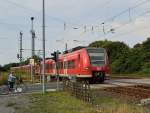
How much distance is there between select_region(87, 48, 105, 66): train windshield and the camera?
140ft

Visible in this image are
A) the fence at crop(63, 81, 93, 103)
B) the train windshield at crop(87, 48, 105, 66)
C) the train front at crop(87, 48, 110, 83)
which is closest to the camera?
the fence at crop(63, 81, 93, 103)

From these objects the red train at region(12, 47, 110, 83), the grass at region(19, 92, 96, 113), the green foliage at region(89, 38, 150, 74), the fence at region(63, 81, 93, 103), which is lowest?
the grass at region(19, 92, 96, 113)

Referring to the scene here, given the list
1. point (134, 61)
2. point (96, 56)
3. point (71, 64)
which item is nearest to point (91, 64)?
point (96, 56)

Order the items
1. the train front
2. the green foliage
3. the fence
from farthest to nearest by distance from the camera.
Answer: the green foliage < the train front < the fence

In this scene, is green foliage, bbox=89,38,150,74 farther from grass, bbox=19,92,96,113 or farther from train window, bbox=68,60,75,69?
grass, bbox=19,92,96,113

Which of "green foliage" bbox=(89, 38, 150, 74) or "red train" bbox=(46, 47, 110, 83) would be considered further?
"green foliage" bbox=(89, 38, 150, 74)

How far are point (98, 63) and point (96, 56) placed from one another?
26.6 inches

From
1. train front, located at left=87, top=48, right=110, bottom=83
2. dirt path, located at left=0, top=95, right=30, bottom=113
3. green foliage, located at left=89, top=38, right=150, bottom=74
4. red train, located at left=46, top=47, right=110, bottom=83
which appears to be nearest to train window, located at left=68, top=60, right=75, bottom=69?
red train, located at left=46, top=47, right=110, bottom=83

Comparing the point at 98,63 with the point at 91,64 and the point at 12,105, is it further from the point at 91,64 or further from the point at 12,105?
the point at 12,105

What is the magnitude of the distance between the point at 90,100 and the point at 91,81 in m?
21.8

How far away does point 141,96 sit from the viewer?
25656 mm

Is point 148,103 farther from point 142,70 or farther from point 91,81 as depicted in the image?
point 142,70

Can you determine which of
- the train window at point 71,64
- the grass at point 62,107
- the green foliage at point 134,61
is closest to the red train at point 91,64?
the train window at point 71,64

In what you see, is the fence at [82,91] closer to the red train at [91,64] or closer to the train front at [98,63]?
the red train at [91,64]
